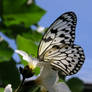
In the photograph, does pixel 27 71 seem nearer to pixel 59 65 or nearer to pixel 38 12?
pixel 59 65

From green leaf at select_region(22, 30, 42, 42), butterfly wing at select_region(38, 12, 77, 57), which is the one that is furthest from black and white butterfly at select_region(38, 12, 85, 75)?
green leaf at select_region(22, 30, 42, 42)

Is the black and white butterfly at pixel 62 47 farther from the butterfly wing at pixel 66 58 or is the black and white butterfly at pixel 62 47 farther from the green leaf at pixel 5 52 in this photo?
the green leaf at pixel 5 52

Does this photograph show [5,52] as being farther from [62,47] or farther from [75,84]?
[62,47]

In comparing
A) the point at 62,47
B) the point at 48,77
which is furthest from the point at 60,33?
the point at 48,77

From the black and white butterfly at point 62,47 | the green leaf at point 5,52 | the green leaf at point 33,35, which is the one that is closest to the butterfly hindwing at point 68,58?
the black and white butterfly at point 62,47

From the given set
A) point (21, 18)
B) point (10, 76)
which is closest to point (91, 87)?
point (21, 18)

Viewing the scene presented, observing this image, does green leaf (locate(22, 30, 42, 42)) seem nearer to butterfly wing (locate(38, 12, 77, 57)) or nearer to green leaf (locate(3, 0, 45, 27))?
green leaf (locate(3, 0, 45, 27))
